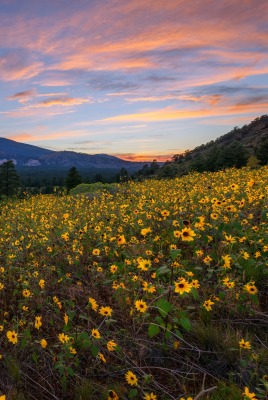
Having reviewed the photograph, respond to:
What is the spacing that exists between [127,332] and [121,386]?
27.6 inches

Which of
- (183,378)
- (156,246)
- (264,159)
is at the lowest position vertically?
(183,378)

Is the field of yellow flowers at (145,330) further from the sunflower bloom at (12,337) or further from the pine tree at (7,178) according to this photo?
the pine tree at (7,178)

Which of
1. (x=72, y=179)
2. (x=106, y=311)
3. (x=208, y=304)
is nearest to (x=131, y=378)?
(x=106, y=311)

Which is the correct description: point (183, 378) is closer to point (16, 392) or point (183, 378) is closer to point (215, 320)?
point (215, 320)

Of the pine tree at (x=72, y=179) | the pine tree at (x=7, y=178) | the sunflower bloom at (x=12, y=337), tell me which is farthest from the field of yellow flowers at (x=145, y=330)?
the pine tree at (x=7, y=178)

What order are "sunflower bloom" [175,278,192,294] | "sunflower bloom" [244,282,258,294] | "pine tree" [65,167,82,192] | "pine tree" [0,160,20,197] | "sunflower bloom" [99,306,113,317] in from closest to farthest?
"sunflower bloom" [175,278,192,294] → "sunflower bloom" [99,306,113,317] → "sunflower bloom" [244,282,258,294] → "pine tree" [65,167,82,192] → "pine tree" [0,160,20,197]

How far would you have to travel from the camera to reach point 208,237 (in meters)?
5.18

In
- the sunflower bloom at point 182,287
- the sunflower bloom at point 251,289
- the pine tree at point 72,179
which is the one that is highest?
the pine tree at point 72,179

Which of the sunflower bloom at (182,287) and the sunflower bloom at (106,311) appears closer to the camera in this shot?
the sunflower bloom at (182,287)

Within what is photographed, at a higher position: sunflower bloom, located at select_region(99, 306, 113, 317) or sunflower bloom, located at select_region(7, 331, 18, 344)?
sunflower bloom, located at select_region(99, 306, 113, 317)

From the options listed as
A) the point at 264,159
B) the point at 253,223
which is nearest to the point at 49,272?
the point at 253,223

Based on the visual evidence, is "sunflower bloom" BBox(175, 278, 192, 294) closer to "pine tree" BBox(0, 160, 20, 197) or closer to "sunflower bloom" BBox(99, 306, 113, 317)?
"sunflower bloom" BBox(99, 306, 113, 317)

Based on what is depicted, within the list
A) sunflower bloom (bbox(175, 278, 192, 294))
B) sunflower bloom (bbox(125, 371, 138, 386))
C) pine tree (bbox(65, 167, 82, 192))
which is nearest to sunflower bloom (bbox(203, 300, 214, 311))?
sunflower bloom (bbox(175, 278, 192, 294))

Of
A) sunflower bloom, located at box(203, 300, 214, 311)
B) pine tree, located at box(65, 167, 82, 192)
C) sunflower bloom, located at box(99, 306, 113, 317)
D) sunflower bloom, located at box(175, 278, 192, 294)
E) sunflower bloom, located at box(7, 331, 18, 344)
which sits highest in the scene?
pine tree, located at box(65, 167, 82, 192)
